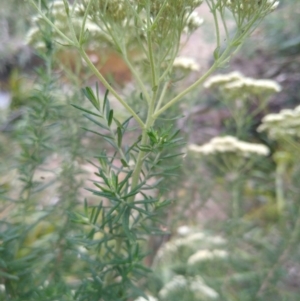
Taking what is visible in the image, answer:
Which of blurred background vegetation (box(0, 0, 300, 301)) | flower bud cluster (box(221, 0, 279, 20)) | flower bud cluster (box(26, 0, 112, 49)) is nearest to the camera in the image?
flower bud cluster (box(221, 0, 279, 20))

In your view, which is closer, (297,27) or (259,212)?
(259,212)

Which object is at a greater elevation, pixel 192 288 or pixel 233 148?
pixel 233 148

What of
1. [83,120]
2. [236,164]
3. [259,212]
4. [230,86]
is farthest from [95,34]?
[259,212]

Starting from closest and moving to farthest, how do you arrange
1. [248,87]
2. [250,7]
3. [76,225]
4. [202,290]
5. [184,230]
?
1. [250,7]
2. [76,225]
3. [202,290]
4. [248,87]
5. [184,230]

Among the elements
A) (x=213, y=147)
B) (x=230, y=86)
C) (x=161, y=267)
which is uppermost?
(x=230, y=86)

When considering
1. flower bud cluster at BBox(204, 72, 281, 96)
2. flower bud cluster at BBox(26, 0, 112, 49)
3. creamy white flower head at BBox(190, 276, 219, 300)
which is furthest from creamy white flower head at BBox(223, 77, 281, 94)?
creamy white flower head at BBox(190, 276, 219, 300)

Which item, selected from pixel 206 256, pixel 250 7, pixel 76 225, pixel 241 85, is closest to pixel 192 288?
pixel 206 256

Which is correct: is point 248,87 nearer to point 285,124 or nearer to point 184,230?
point 285,124

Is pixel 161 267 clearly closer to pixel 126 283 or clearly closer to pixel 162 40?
pixel 126 283

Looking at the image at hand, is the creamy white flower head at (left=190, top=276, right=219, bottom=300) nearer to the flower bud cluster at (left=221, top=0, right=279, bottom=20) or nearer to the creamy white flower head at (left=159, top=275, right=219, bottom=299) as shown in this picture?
the creamy white flower head at (left=159, top=275, right=219, bottom=299)

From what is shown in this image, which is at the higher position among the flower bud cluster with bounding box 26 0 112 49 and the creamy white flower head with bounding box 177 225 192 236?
the flower bud cluster with bounding box 26 0 112 49

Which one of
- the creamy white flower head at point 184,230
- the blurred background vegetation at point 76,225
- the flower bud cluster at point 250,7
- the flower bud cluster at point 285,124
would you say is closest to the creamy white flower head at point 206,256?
the blurred background vegetation at point 76,225
